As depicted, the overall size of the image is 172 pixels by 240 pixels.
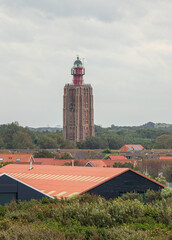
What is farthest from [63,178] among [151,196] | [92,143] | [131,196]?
[92,143]

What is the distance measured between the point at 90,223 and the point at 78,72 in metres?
168

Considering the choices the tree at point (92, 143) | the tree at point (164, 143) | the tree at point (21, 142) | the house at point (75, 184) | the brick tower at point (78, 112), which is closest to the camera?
the house at point (75, 184)

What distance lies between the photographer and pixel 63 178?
1478 inches

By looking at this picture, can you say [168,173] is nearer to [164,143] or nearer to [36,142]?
[164,143]

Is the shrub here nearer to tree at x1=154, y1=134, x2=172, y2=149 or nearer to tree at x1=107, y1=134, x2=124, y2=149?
tree at x1=154, y1=134, x2=172, y2=149

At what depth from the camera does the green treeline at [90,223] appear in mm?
15781

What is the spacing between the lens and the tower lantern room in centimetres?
18350

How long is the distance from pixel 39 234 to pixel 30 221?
3.90 metres

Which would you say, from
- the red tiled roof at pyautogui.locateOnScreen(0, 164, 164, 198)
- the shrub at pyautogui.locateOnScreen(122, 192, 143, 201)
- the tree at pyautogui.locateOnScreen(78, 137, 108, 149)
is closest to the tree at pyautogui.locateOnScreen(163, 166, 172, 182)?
the red tiled roof at pyautogui.locateOnScreen(0, 164, 164, 198)

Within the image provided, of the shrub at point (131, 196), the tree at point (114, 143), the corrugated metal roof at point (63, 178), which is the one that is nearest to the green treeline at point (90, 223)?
the corrugated metal roof at point (63, 178)

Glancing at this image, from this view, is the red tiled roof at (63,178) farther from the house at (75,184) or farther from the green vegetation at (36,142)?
the green vegetation at (36,142)

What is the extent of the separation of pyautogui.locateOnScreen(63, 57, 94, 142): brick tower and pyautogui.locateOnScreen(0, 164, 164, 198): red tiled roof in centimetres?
13340

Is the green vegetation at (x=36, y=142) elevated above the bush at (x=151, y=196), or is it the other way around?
the green vegetation at (x=36, y=142)

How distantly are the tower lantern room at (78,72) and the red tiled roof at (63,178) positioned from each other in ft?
463
